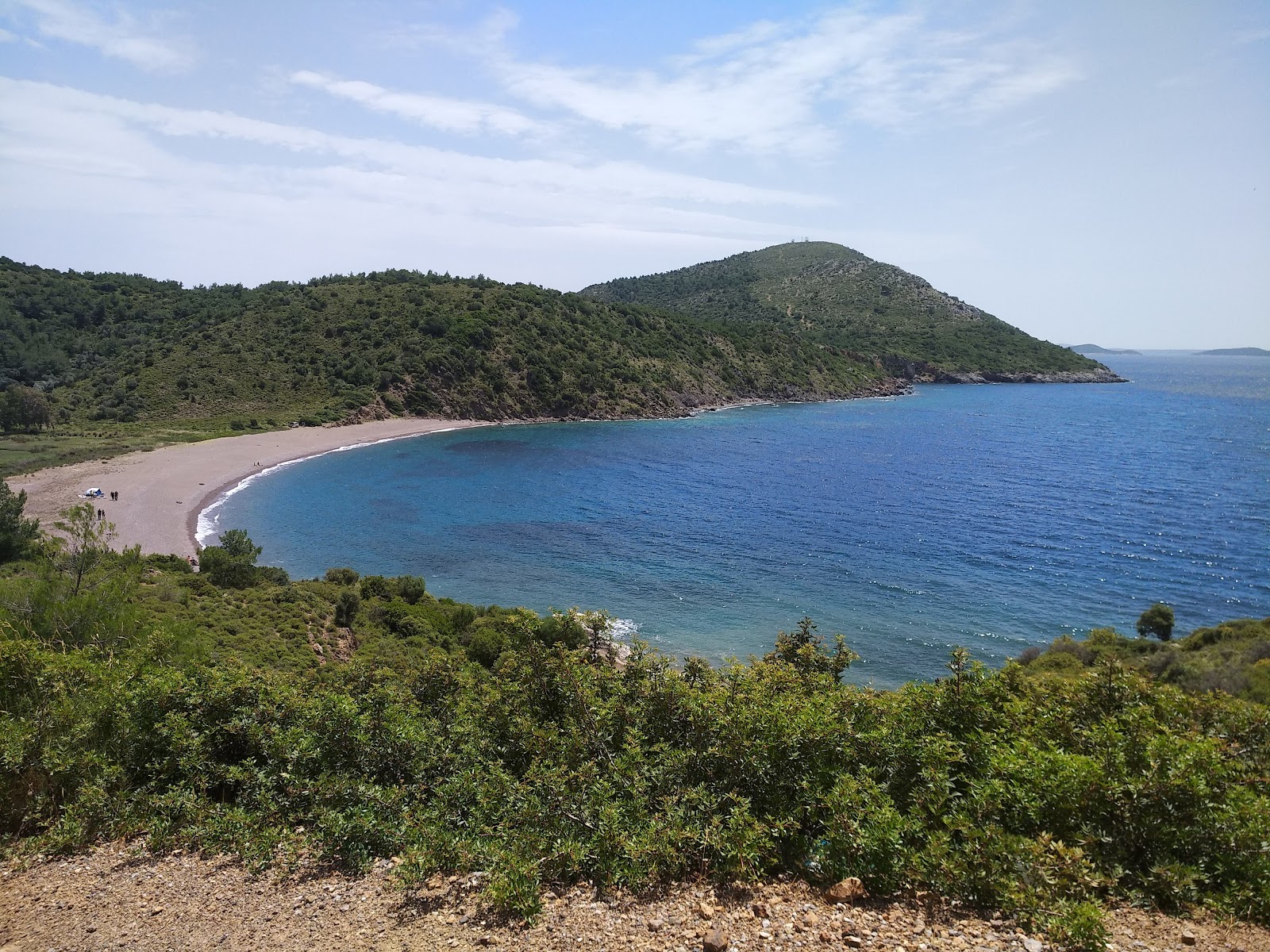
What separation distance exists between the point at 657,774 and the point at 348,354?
110 meters

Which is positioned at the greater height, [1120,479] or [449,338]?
[449,338]

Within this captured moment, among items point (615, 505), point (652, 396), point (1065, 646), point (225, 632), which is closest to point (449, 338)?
point (652, 396)

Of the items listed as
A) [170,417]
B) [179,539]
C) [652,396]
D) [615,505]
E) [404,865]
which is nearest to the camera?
[404,865]

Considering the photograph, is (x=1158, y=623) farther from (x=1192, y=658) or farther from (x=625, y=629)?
(x=625, y=629)

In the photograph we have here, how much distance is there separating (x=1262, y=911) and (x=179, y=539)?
54.0 meters

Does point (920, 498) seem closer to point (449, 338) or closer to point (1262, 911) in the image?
point (1262, 911)

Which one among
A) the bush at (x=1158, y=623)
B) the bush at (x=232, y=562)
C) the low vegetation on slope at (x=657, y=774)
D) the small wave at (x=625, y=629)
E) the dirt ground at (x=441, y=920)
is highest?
the low vegetation on slope at (x=657, y=774)

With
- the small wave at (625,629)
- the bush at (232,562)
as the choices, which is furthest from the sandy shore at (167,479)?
the small wave at (625,629)

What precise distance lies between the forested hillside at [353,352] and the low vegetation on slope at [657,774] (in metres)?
88.6

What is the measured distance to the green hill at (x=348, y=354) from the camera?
94.6m

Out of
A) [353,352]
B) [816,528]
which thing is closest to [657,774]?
[816,528]

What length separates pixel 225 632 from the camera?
87.9ft

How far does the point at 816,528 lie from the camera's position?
51.3m

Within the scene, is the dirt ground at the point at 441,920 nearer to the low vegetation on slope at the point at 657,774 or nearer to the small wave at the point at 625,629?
the low vegetation on slope at the point at 657,774
